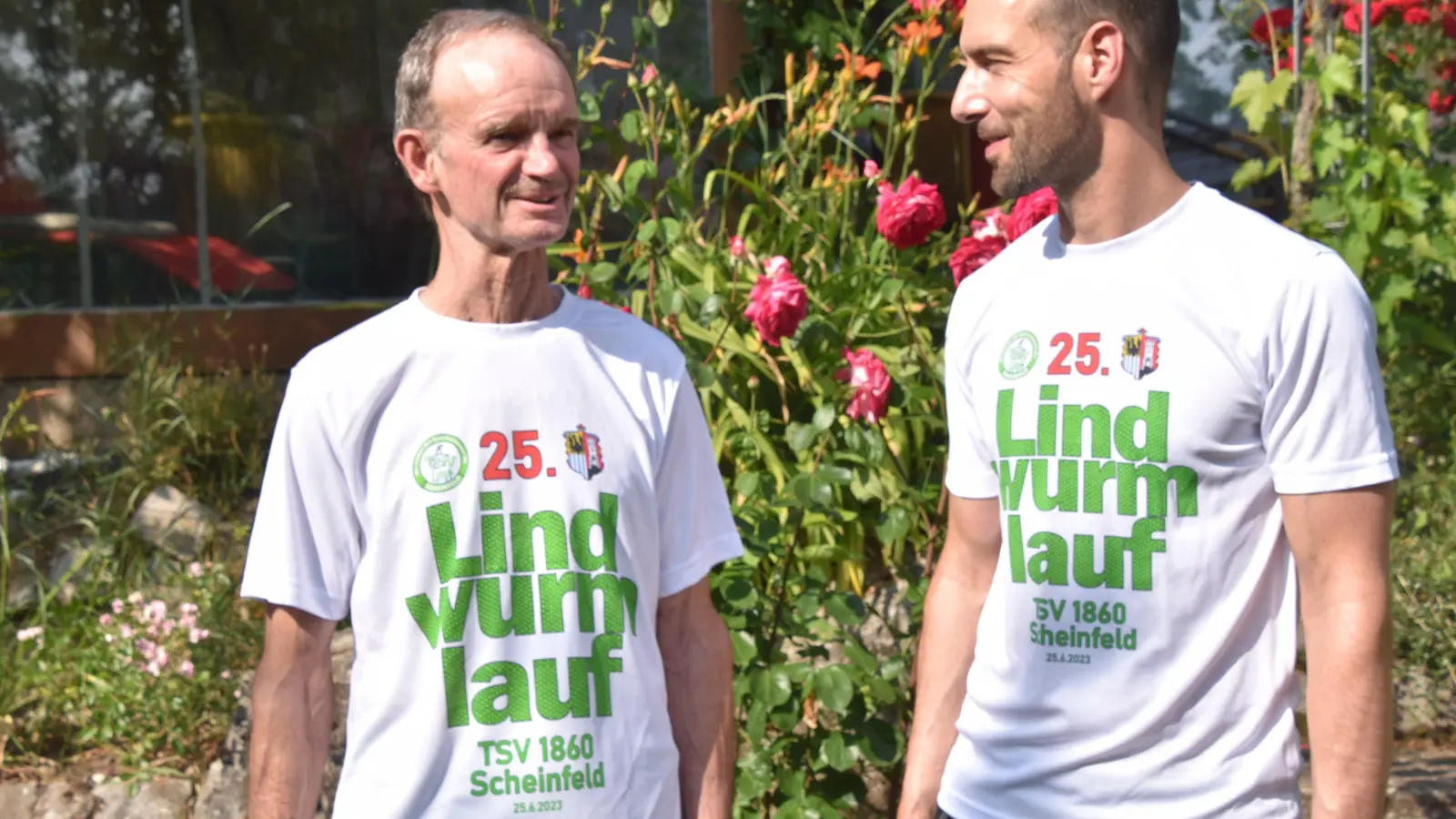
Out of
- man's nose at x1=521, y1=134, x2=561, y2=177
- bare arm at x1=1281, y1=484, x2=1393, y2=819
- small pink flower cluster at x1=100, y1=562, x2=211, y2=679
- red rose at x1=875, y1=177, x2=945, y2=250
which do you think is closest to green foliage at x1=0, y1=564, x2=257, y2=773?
small pink flower cluster at x1=100, y1=562, x2=211, y2=679

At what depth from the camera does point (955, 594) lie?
236 cm

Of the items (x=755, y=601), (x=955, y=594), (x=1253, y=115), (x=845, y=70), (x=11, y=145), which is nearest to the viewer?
(x=955, y=594)

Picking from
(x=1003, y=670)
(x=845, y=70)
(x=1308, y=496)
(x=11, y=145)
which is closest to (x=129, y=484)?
(x=11, y=145)

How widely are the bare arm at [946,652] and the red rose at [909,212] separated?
1059mm

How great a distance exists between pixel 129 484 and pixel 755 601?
304cm

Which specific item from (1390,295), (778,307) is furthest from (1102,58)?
(1390,295)

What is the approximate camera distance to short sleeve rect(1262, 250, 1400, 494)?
1929mm

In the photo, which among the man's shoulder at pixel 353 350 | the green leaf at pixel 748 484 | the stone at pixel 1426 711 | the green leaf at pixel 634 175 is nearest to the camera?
the man's shoulder at pixel 353 350

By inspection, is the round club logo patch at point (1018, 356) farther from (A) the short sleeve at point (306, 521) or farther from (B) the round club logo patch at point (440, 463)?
(A) the short sleeve at point (306, 521)

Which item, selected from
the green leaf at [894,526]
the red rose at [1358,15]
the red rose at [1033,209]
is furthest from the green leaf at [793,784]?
the red rose at [1358,15]

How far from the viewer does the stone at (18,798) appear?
4387 mm

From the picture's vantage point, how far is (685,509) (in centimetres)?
213

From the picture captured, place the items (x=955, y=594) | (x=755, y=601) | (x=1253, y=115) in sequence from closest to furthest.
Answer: (x=955, y=594) < (x=755, y=601) < (x=1253, y=115)

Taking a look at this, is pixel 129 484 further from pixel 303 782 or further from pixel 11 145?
pixel 303 782
